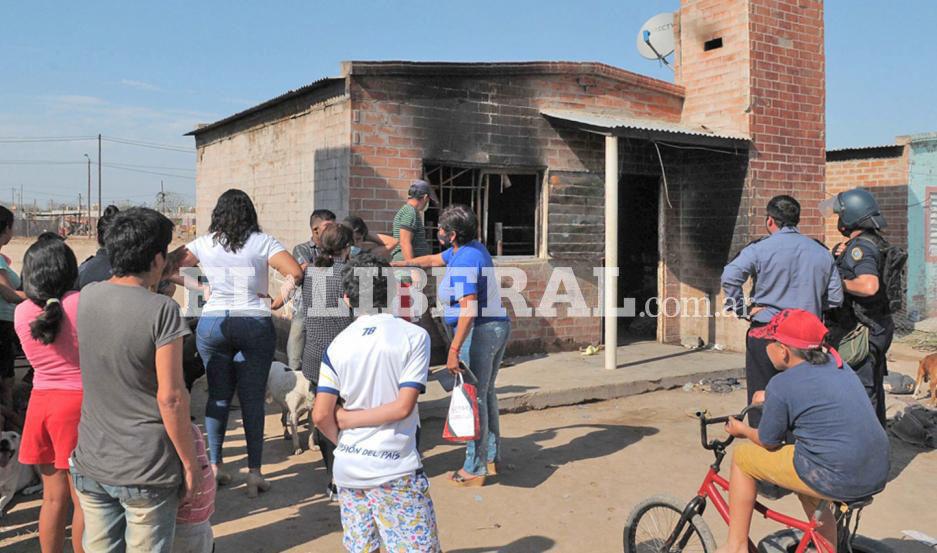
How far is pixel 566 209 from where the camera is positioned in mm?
9016

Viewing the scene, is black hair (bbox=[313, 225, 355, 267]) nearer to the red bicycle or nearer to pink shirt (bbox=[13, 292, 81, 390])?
pink shirt (bbox=[13, 292, 81, 390])

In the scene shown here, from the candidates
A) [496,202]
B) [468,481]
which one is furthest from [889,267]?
[496,202]

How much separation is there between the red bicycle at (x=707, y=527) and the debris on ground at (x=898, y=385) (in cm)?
559

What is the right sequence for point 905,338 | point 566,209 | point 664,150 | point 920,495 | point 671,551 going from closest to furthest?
1. point 671,551
2. point 920,495
3. point 566,209
4. point 664,150
5. point 905,338

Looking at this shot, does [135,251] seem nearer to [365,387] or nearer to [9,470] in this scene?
[365,387]

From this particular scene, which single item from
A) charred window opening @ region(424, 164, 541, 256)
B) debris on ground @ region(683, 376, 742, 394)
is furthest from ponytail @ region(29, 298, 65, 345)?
debris on ground @ region(683, 376, 742, 394)

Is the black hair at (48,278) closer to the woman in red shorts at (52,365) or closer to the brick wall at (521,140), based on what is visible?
the woman in red shorts at (52,365)

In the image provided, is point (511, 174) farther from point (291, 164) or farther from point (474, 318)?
point (474, 318)

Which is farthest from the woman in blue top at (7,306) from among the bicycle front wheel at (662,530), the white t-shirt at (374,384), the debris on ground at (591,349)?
the debris on ground at (591,349)

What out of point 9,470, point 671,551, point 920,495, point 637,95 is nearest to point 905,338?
point 637,95

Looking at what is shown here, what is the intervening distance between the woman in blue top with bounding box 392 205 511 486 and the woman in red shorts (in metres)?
2.07

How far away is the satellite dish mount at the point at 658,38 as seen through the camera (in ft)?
33.6

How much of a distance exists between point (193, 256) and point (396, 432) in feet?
7.53

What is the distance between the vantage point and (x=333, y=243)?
4359 millimetres
